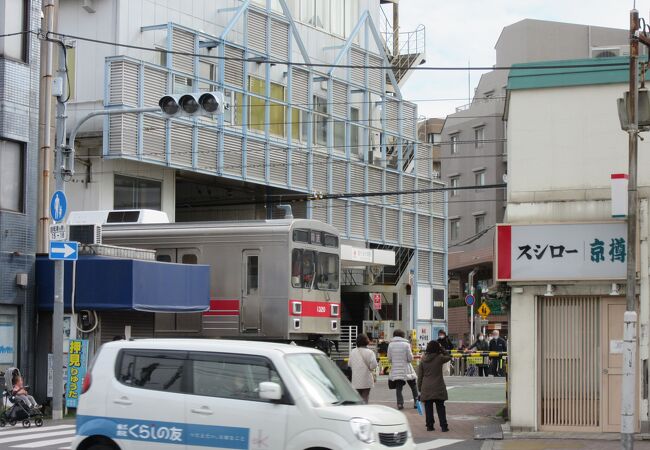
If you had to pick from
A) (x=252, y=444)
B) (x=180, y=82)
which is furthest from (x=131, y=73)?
(x=252, y=444)

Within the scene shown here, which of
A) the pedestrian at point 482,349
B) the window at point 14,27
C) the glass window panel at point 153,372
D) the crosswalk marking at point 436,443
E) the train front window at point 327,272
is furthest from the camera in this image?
the pedestrian at point 482,349

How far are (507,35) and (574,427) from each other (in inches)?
2135

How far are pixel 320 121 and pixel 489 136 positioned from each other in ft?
88.4

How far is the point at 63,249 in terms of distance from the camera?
21.4 metres

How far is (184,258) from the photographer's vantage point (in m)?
28.1

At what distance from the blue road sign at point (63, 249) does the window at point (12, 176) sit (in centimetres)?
214

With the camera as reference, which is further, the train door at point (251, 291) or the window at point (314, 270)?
the window at point (314, 270)

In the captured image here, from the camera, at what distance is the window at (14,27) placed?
23.2m

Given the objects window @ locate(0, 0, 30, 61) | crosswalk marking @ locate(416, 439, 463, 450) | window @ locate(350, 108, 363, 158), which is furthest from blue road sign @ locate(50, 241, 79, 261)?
window @ locate(350, 108, 363, 158)

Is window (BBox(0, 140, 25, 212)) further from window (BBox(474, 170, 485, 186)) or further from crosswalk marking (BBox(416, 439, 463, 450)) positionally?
window (BBox(474, 170, 485, 186))

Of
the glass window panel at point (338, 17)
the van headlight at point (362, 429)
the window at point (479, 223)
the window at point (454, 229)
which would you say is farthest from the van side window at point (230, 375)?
the window at point (454, 229)

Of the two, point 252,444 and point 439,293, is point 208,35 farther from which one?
point 252,444

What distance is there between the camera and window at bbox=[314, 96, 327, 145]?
4344 cm

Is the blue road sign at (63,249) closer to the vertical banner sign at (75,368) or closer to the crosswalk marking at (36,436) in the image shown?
the vertical banner sign at (75,368)
